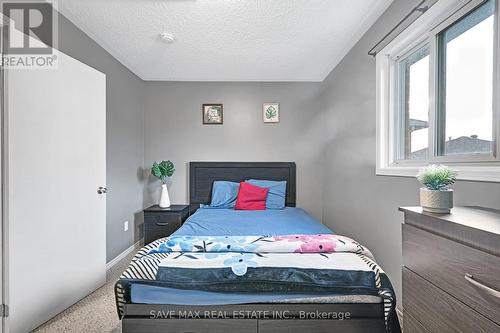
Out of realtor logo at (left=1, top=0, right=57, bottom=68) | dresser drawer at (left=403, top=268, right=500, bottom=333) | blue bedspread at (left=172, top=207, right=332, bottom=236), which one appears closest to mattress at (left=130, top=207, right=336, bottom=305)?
→ blue bedspread at (left=172, top=207, right=332, bottom=236)

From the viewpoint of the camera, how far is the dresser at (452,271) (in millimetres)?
756

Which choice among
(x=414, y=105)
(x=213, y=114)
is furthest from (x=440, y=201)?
(x=213, y=114)

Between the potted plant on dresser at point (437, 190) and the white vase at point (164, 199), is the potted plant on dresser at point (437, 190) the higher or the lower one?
the higher one

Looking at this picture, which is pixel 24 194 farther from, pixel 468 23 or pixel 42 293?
pixel 468 23

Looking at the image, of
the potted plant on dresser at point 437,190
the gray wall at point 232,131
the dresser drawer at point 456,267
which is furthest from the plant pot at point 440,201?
the gray wall at point 232,131

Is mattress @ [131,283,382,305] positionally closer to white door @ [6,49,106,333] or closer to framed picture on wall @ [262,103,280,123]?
white door @ [6,49,106,333]

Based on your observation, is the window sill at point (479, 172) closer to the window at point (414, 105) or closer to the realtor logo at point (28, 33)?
the window at point (414, 105)

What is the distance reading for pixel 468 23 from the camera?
→ 145 centimetres

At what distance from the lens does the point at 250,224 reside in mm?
2389

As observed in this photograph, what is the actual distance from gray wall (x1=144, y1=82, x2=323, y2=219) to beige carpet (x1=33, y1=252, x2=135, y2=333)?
171 cm

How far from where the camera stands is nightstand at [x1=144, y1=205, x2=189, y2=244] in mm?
3148

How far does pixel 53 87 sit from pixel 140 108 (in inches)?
71.2

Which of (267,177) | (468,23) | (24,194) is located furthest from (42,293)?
(468,23)

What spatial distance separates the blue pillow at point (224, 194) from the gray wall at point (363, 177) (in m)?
1.33
